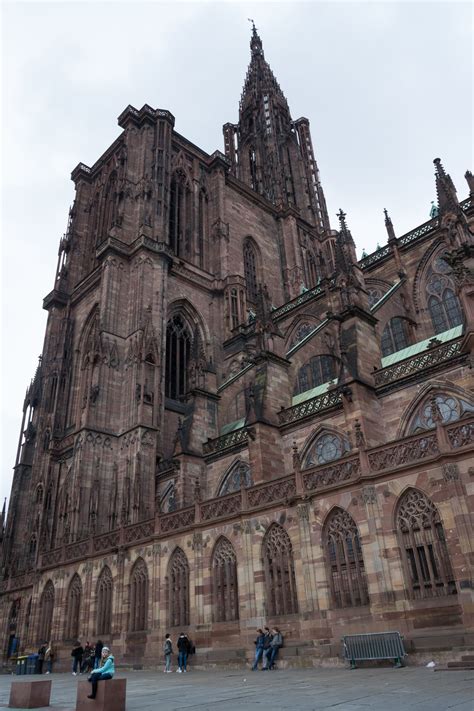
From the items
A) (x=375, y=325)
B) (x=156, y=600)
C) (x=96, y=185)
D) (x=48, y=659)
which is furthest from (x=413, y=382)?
(x=96, y=185)

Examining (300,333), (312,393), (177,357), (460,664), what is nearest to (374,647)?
(460,664)

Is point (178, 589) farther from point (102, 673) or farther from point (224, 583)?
point (102, 673)

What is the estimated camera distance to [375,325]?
77.3 ft

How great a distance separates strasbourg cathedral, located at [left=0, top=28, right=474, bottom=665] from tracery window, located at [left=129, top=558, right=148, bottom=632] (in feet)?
0.27

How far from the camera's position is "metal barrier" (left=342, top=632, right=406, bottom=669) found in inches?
467

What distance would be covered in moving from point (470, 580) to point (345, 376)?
31.4ft

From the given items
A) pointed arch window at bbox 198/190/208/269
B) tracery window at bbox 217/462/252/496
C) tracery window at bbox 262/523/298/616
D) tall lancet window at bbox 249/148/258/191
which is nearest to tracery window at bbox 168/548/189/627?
tracery window at bbox 262/523/298/616

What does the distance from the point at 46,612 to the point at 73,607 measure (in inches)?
111

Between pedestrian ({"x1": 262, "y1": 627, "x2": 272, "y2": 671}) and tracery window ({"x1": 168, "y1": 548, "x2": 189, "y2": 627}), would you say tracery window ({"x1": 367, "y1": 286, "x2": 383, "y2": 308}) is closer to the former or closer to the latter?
tracery window ({"x1": 168, "y1": 548, "x2": 189, "y2": 627})

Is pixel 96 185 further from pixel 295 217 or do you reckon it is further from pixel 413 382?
pixel 413 382

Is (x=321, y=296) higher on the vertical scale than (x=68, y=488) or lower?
higher

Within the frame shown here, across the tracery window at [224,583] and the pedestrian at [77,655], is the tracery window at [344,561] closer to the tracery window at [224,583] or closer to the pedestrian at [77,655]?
the tracery window at [224,583]

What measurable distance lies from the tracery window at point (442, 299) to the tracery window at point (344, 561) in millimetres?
14228

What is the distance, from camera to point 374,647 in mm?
12195
